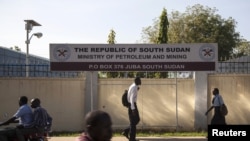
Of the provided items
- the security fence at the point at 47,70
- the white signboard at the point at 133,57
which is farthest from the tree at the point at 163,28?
the white signboard at the point at 133,57

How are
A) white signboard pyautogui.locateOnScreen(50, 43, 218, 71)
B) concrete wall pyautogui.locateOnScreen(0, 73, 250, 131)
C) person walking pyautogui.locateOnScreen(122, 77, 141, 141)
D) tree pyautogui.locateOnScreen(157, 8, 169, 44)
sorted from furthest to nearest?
tree pyautogui.locateOnScreen(157, 8, 169, 44)
concrete wall pyautogui.locateOnScreen(0, 73, 250, 131)
white signboard pyautogui.locateOnScreen(50, 43, 218, 71)
person walking pyautogui.locateOnScreen(122, 77, 141, 141)

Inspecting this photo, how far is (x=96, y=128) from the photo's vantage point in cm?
400

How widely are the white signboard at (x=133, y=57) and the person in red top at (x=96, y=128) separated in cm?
1180

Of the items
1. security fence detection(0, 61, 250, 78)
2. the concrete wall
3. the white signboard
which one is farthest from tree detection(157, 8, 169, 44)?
the white signboard

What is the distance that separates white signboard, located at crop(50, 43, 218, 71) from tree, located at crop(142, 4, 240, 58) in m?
34.5

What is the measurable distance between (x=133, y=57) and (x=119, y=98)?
1722 millimetres

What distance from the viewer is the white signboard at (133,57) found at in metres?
15.8

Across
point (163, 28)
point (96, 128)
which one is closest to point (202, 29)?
point (163, 28)

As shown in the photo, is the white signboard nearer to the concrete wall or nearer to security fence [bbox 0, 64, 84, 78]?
the concrete wall

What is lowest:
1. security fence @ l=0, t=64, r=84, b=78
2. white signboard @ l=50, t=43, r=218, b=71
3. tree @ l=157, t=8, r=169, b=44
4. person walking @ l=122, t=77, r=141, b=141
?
person walking @ l=122, t=77, r=141, b=141

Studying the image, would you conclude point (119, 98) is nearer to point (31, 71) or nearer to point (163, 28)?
point (31, 71)

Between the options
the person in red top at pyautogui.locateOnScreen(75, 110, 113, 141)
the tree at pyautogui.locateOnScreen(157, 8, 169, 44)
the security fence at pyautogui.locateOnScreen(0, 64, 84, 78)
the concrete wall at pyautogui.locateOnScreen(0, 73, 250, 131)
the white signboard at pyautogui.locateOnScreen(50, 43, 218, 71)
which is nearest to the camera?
the person in red top at pyautogui.locateOnScreen(75, 110, 113, 141)

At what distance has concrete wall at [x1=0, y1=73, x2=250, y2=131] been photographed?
16562 millimetres

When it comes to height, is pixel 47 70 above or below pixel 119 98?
above
